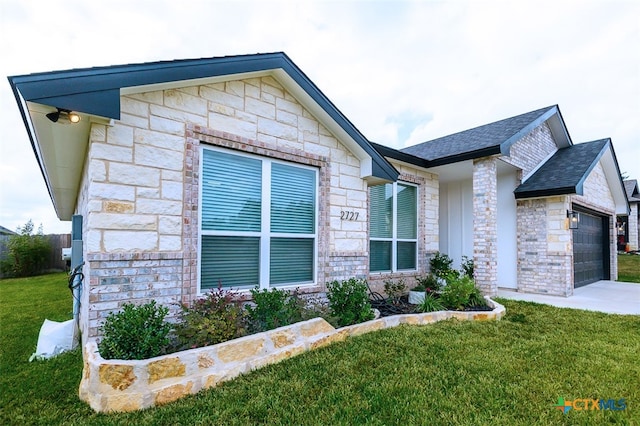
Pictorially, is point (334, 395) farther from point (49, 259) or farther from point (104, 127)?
point (49, 259)

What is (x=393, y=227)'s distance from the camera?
795 centimetres

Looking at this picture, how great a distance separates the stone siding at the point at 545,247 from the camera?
27.6 feet

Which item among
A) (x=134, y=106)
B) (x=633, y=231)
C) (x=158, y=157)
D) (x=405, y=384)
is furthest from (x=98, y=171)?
(x=633, y=231)

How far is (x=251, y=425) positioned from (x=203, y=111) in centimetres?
376

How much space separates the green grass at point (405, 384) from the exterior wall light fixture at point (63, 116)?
9.08ft

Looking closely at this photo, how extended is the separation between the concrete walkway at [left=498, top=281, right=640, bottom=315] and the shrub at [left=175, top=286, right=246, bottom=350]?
23.9 feet

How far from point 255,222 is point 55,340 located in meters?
3.25

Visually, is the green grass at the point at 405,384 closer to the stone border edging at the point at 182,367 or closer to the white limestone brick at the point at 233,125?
the stone border edging at the point at 182,367

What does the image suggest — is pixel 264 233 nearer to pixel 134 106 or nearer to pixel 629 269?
pixel 134 106

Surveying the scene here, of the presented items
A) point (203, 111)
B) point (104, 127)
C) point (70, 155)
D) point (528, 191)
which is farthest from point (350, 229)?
point (528, 191)

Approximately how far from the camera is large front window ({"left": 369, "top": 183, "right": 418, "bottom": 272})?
24.9 ft

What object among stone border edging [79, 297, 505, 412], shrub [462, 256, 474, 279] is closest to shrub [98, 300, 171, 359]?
stone border edging [79, 297, 505, 412]

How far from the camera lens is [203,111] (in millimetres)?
4301

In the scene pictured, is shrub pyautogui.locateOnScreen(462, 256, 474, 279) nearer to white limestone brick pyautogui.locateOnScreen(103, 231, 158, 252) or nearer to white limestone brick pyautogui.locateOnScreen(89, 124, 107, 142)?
white limestone brick pyautogui.locateOnScreen(103, 231, 158, 252)
